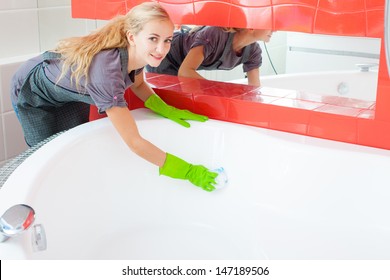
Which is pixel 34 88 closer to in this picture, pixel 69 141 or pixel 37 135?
pixel 37 135

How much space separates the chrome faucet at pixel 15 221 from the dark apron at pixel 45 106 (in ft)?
2.55

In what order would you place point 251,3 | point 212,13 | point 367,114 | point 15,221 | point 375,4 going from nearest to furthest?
point 15,221, point 375,4, point 367,114, point 251,3, point 212,13

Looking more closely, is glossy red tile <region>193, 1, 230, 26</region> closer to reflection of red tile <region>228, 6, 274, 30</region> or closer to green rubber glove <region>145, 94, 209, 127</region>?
reflection of red tile <region>228, 6, 274, 30</region>

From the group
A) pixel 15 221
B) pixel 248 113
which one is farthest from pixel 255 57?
pixel 15 221

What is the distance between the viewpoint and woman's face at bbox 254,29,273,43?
189 centimetres

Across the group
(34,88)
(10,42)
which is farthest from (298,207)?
(10,42)

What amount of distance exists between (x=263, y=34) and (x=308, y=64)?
0.59ft

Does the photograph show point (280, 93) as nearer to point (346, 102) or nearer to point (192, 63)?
point (346, 102)

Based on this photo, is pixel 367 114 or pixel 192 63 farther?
pixel 192 63

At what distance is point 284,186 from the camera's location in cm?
182

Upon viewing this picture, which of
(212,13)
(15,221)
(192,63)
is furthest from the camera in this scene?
(192,63)

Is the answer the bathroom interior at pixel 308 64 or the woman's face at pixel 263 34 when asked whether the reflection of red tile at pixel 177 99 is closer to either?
the bathroom interior at pixel 308 64

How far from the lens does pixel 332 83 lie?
74.5 inches

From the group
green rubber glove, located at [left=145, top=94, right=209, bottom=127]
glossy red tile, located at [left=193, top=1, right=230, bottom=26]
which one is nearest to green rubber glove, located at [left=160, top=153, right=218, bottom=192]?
green rubber glove, located at [left=145, top=94, right=209, bottom=127]
